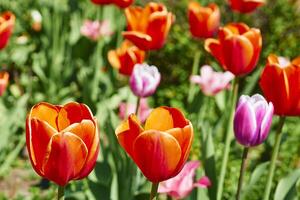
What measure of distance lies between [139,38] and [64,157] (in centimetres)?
127

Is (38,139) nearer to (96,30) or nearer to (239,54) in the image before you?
(239,54)

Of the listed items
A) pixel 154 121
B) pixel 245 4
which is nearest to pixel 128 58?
pixel 245 4

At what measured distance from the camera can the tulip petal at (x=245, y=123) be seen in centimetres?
172

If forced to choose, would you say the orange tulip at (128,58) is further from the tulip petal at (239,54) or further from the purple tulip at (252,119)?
A: the purple tulip at (252,119)

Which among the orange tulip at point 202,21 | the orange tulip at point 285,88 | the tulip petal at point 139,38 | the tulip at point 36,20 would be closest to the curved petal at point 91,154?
the orange tulip at point 285,88

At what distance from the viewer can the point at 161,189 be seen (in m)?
2.14

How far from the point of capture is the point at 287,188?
232cm

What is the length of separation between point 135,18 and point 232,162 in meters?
1.07

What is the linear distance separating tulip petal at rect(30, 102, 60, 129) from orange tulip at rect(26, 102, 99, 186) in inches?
1.8

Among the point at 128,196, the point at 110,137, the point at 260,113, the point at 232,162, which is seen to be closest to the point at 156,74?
the point at 110,137

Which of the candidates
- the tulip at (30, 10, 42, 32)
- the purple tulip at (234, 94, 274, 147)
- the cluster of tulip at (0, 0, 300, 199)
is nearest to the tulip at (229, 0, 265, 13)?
the cluster of tulip at (0, 0, 300, 199)

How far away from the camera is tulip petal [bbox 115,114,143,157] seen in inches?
55.1

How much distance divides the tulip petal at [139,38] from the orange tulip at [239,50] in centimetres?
32

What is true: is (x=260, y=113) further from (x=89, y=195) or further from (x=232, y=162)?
(x=232, y=162)
